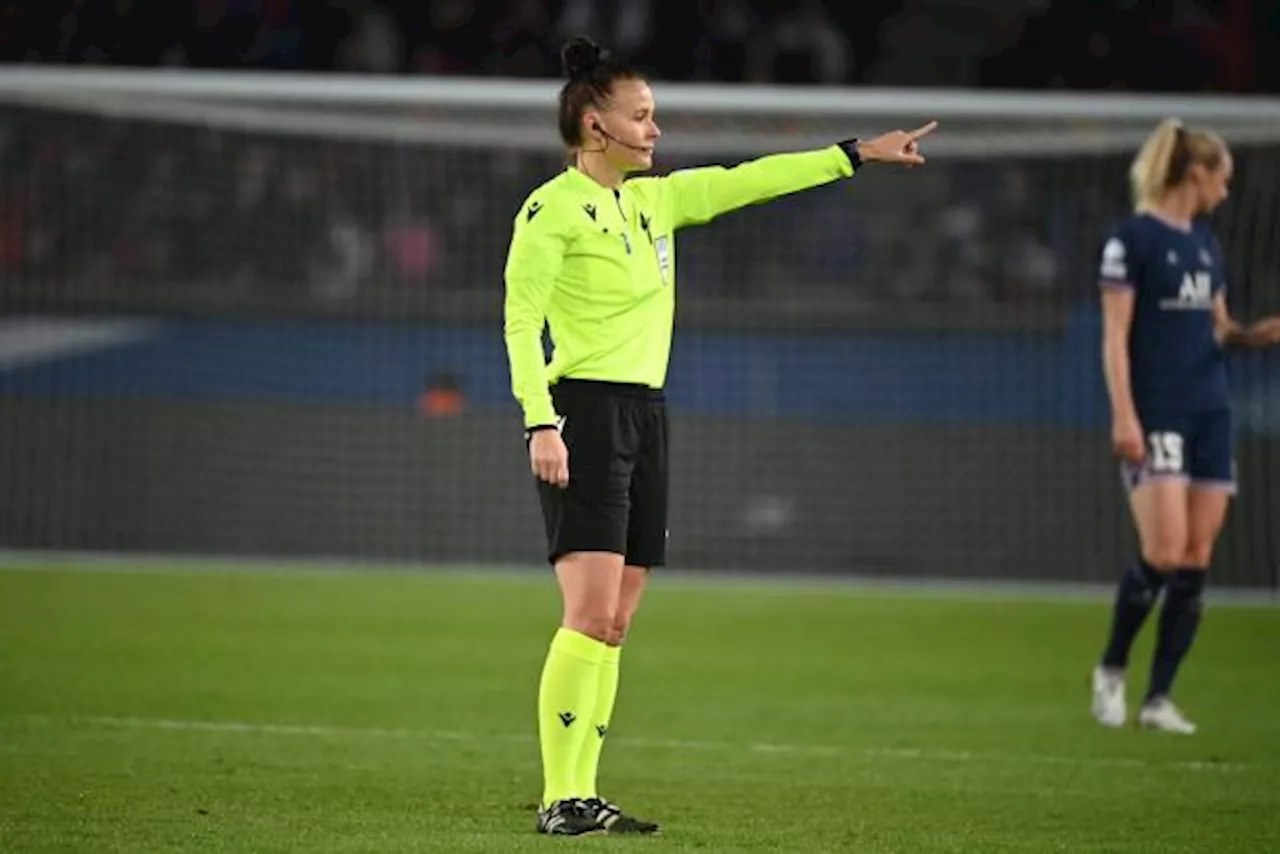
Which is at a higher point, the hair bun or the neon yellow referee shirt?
the hair bun

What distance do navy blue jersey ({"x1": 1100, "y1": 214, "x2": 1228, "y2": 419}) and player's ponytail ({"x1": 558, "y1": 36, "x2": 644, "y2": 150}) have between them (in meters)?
3.80

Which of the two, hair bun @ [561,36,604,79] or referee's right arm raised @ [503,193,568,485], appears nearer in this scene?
referee's right arm raised @ [503,193,568,485]

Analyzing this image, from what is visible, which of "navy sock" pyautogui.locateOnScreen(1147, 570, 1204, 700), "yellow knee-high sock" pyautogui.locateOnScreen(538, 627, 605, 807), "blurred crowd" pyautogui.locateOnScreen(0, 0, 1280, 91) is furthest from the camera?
"blurred crowd" pyautogui.locateOnScreen(0, 0, 1280, 91)

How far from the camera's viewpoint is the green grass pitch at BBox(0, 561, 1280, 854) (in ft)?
25.2

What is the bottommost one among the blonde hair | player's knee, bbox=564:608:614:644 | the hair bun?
player's knee, bbox=564:608:614:644

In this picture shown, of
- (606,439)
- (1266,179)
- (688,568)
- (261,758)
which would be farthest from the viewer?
(688,568)

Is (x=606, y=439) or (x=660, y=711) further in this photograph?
(x=660, y=711)

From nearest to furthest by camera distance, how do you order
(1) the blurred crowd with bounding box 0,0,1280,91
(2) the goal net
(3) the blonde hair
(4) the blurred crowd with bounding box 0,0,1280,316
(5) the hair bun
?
(5) the hair bun → (3) the blonde hair → (2) the goal net → (4) the blurred crowd with bounding box 0,0,1280,316 → (1) the blurred crowd with bounding box 0,0,1280,91

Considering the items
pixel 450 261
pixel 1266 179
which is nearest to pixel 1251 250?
pixel 1266 179

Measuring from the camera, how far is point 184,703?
1106 cm

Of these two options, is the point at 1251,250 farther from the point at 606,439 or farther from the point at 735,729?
the point at 606,439

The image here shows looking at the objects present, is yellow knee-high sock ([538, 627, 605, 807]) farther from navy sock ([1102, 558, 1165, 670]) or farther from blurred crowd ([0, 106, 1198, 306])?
blurred crowd ([0, 106, 1198, 306])

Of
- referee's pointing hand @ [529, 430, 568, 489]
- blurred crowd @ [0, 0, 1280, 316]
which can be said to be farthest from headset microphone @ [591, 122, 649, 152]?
blurred crowd @ [0, 0, 1280, 316]

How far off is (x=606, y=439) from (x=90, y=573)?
10881 millimetres
